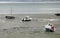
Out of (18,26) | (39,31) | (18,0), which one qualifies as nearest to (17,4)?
(18,0)

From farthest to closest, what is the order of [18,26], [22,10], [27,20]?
1. [22,10]
2. [27,20]
3. [18,26]

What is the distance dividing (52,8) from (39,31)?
2694 millimetres

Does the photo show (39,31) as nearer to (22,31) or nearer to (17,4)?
(22,31)

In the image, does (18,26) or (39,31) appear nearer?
(39,31)

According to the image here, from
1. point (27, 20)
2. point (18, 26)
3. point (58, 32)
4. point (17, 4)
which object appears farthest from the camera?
point (17, 4)

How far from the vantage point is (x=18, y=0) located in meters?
5.45

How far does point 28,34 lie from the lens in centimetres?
255

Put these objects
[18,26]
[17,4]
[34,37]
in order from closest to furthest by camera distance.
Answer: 1. [34,37]
2. [18,26]
3. [17,4]

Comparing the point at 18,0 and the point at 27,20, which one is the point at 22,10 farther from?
the point at 27,20

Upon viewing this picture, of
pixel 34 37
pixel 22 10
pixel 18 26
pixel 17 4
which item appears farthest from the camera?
pixel 17 4

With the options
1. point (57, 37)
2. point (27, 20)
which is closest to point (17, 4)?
point (27, 20)

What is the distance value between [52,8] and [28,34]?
2878mm

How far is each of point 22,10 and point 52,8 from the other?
1.05 metres

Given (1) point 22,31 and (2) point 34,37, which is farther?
(1) point 22,31
